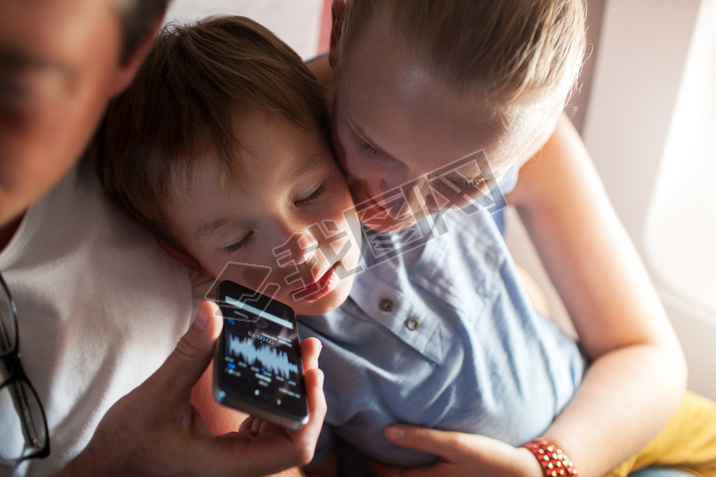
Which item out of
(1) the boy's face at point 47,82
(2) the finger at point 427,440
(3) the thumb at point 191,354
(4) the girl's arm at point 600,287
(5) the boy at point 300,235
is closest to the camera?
(1) the boy's face at point 47,82

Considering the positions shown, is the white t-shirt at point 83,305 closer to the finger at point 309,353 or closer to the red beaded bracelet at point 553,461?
the finger at point 309,353

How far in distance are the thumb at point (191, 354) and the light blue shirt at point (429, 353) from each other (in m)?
0.22

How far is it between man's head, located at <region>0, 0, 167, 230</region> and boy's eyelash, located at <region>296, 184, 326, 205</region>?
0.94ft

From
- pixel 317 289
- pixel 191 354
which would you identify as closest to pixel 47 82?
pixel 191 354

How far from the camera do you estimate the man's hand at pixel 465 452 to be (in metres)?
0.69

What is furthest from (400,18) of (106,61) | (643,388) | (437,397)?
(643,388)

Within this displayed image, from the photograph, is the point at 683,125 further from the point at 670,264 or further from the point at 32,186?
the point at 32,186

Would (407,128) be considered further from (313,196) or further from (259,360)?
(259,360)

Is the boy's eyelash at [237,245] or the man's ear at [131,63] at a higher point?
the man's ear at [131,63]

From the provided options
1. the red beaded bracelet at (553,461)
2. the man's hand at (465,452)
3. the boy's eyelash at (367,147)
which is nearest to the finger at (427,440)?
the man's hand at (465,452)

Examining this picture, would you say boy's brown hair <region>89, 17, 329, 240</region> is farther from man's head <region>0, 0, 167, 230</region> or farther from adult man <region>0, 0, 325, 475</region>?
man's head <region>0, 0, 167, 230</region>

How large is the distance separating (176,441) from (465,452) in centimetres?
34

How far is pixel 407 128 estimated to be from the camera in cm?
52

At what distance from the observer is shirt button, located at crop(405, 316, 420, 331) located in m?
0.70
